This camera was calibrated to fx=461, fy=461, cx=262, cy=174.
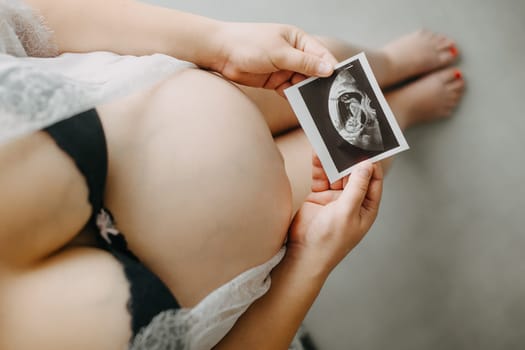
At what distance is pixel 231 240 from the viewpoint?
64cm

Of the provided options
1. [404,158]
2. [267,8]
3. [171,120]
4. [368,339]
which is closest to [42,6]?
[171,120]

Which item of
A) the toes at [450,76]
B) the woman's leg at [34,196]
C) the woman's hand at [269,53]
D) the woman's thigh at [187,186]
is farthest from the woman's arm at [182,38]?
the toes at [450,76]

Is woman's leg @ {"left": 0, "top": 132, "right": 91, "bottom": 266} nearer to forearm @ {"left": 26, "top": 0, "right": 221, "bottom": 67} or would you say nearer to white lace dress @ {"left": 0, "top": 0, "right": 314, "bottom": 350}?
white lace dress @ {"left": 0, "top": 0, "right": 314, "bottom": 350}

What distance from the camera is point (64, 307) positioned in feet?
1.74

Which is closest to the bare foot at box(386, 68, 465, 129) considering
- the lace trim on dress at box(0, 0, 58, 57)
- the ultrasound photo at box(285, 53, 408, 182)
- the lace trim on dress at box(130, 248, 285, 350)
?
the ultrasound photo at box(285, 53, 408, 182)

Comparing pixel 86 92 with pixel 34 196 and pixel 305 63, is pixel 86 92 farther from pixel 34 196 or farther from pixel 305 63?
pixel 305 63

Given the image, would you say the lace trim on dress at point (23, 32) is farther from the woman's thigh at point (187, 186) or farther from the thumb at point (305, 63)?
the thumb at point (305, 63)

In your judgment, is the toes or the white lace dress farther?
the toes

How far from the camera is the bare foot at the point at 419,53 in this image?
4.04 feet

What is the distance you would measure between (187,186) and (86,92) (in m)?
0.18

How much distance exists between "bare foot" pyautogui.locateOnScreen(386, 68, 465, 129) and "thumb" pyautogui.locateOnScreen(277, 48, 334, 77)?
0.48m

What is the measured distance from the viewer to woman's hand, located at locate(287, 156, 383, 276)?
0.75 meters

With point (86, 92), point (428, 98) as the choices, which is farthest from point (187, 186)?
point (428, 98)

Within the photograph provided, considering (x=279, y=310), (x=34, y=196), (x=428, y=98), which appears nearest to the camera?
(x=34, y=196)
